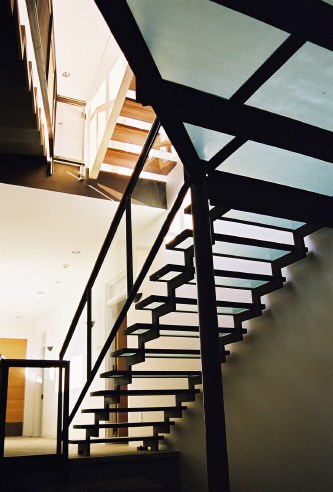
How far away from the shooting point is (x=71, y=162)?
18.4ft

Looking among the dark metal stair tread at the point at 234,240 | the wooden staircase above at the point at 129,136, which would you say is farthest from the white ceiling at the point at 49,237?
the dark metal stair tread at the point at 234,240

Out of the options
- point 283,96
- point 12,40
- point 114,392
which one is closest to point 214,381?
point 283,96

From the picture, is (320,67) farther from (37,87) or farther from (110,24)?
(37,87)

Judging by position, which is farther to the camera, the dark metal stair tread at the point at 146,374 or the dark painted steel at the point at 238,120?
the dark metal stair tread at the point at 146,374

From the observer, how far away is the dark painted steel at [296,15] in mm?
1733

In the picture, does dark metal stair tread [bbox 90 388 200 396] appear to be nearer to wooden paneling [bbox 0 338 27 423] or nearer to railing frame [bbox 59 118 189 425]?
railing frame [bbox 59 118 189 425]

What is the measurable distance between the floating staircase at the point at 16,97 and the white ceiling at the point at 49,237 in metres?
0.51

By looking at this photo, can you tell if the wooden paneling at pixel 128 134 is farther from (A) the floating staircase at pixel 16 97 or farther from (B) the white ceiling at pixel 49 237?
(A) the floating staircase at pixel 16 97

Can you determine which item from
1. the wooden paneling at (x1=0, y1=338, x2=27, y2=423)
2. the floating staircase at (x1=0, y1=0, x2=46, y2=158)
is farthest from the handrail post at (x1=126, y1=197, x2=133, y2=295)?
the wooden paneling at (x1=0, y1=338, x2=27, y2=423)

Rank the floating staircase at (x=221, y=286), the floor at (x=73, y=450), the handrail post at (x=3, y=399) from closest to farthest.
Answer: the floating staircase at (x=221, y=286) < the handrail post at (x=3, y=399) < the floor at (x=73, y=450)

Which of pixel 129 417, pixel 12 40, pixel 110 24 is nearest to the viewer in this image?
pixel 110 24

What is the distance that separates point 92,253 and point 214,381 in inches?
206

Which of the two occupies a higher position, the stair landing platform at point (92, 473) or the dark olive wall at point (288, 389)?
the dark olive wall at point (288, 389)

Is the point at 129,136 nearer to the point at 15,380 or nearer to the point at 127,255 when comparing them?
the point at 127,255
